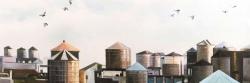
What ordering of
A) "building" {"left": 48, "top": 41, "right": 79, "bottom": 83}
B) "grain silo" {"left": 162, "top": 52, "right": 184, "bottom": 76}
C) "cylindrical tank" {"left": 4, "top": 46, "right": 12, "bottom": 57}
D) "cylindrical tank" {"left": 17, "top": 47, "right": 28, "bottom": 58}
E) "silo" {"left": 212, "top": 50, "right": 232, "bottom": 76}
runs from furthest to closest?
1. "cylindrical tank" {"left": 17, "top": 47, "right": 28, "bottom": 58}
2. "cylindrical tank" {"left": 4, "top": 46, "right": 12, "bottom": 57}
3. "grain silo" {"left": 162, "top": 52, "right": 184, "bottom": 76}
4. "silo" {"left": 212, "top": 50, "right": 232, "bottom": 76}
5. "building" {"left": 48, "top": 41, "right": 79, "bottom": 83}

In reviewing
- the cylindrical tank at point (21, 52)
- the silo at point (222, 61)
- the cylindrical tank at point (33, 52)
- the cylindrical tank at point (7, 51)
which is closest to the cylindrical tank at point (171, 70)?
the silo at point (222, 61)

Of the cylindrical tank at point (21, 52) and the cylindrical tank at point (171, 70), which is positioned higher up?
the cylindrical tank at point (21, 52)

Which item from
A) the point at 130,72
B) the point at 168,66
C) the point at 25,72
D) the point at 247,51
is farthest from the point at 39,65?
the point at 247,51

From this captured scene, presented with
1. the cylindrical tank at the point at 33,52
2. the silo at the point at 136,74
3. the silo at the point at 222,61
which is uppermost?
the cylindrical tank at the point at 33,52

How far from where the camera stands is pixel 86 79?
135m

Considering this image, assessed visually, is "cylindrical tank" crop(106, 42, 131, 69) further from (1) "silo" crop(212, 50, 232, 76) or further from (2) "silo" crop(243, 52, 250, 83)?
(2) "silo" crop(243, 52, 250, 83)

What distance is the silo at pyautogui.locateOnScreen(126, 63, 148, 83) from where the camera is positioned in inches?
4948

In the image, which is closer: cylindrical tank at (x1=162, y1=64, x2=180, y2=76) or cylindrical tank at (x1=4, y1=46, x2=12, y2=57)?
cylindrical tank at (x1=162, y1=64, x2=180, y2=76)

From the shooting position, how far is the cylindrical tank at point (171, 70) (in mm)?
163625

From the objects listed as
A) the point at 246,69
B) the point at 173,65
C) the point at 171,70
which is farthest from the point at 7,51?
the point at 246,69

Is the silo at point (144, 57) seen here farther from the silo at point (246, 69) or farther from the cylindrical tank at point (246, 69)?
the cylindrical tank at point (246, 69)

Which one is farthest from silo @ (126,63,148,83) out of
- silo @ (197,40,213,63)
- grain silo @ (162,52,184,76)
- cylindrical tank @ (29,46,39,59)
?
cylindrical tank @ (29,46,39,59)

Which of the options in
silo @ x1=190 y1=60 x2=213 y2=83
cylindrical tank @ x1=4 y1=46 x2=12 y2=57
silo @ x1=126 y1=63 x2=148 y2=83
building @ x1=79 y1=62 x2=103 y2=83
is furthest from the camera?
cylindrical tank @ x1=4 y1=46 x2=12 y2=57

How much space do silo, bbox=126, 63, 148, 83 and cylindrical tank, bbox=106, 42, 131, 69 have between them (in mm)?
12184
